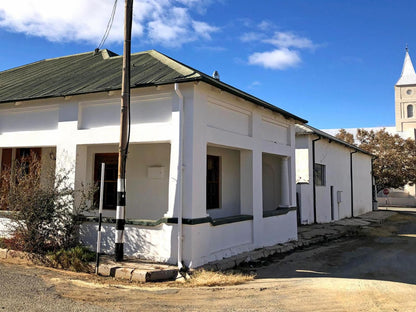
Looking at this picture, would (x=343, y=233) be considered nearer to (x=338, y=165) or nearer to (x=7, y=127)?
(x=338, y=165)

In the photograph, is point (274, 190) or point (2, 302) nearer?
point (2, 302)

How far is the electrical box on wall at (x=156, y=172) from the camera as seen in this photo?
405 inches

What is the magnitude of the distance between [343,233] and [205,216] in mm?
9073

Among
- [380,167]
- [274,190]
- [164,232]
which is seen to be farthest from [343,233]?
[380,167]

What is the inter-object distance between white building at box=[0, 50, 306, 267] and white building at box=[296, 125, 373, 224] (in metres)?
5.20

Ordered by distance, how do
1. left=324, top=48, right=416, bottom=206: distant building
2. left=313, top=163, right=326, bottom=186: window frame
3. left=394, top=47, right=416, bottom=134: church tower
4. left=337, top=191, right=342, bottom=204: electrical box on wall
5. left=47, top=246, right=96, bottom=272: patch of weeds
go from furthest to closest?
left=394, top=47, right=416, bottom=134: church tower, left=324, top=48, right=416, bottom=206: distant building, left=337, top=191, right=342, bottom=204: electrical box on wall, left=313, top=163, right=326, bottom=186: window frame, left=47, top=246, right=96, bottom=272: patch of weeds

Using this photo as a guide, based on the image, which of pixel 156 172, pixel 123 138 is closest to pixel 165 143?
pixel 156 172

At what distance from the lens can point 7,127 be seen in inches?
400

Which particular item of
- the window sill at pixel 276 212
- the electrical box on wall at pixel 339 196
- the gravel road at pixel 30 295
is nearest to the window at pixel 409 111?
the electrical box on wall at pixel 339 196

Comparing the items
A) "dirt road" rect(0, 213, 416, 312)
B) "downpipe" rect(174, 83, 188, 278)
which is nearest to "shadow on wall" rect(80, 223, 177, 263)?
"downpipe" rect(174, 83, 188, 278)

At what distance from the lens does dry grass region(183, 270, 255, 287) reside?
678 centimetres

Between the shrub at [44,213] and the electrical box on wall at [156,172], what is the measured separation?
2.03 metres

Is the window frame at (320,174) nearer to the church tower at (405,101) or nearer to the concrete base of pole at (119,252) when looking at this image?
the concrete base of pole at (119,252)

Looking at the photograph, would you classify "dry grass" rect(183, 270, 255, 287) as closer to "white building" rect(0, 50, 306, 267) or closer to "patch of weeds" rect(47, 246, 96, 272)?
"white building" rect(0, 50, 306, 267)
